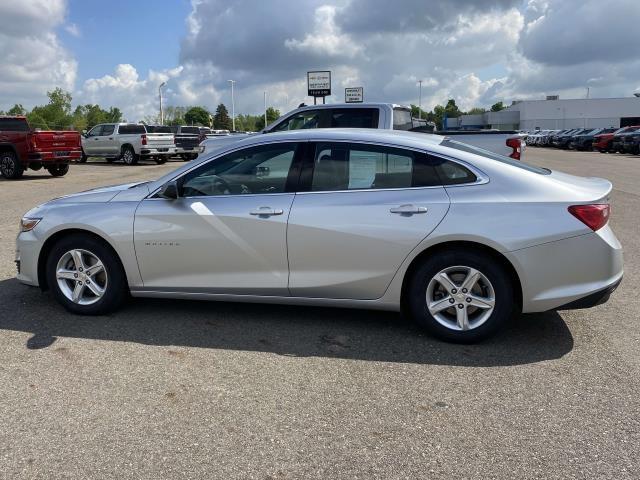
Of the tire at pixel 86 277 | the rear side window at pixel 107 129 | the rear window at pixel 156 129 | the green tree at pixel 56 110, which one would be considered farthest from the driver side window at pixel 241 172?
the green tree at pixel 56 110

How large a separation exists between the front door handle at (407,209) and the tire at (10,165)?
56.5 ft

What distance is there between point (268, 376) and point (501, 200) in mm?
2072

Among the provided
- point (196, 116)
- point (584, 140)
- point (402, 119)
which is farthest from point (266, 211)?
point (196, 116)

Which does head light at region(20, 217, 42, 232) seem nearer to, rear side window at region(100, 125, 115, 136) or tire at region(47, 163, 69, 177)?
tire at region(47, 163, 69, 177)

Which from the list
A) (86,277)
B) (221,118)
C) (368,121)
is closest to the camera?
(86,277)

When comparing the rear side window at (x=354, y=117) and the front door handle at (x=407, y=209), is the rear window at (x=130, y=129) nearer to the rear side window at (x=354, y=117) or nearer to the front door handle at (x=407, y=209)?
the rear side window at (x=354, y=117)

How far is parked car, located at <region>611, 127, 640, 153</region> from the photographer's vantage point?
33312 millimetres

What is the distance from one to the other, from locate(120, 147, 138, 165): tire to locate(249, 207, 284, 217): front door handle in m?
23.9

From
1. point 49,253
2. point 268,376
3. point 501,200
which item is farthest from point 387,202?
point 49,253

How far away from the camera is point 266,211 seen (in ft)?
14.4

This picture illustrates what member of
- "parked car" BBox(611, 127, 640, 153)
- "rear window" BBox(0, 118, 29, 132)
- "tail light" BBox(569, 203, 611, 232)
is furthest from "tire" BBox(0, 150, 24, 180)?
"parked car" BBox(611, 127, 640, 153)

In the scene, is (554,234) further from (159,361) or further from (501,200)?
(159,361)

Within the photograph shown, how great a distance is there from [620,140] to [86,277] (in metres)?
36.2

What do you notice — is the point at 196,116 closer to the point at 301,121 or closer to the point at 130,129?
the point at 130,129
